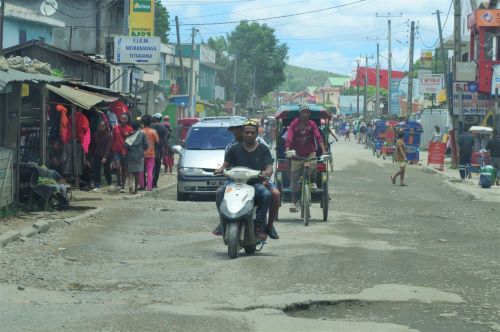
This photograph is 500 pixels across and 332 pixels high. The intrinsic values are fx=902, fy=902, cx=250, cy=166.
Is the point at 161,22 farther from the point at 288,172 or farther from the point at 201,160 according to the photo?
the point at 288,172

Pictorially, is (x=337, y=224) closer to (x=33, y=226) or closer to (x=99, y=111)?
(x=33, y=226)

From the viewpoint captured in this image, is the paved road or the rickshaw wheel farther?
the rickshaw wheel

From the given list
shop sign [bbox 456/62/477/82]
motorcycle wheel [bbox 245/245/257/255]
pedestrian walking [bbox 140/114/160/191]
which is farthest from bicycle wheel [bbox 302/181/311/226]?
shop sign [bbox 456/62/477/82]

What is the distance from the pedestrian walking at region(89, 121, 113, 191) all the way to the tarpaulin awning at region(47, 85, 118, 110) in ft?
3.37

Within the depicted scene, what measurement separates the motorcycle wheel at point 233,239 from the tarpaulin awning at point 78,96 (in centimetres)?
812

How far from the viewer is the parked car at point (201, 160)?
66.5 feet

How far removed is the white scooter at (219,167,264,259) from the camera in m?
10.8

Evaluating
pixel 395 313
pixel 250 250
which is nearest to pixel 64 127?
pixel 250 250

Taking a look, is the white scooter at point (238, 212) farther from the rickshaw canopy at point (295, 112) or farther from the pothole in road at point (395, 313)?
the rickshaw canopy at point (295, 112)

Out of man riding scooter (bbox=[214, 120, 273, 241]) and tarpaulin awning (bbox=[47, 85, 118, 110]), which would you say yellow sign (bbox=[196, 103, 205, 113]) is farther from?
man riding scooter (bbox=[214, 120, 273, 241])

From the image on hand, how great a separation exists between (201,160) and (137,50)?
10.9 m

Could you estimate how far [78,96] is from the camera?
19.0 m

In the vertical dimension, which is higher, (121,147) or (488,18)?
(488,18)

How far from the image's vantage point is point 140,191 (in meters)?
21.2
